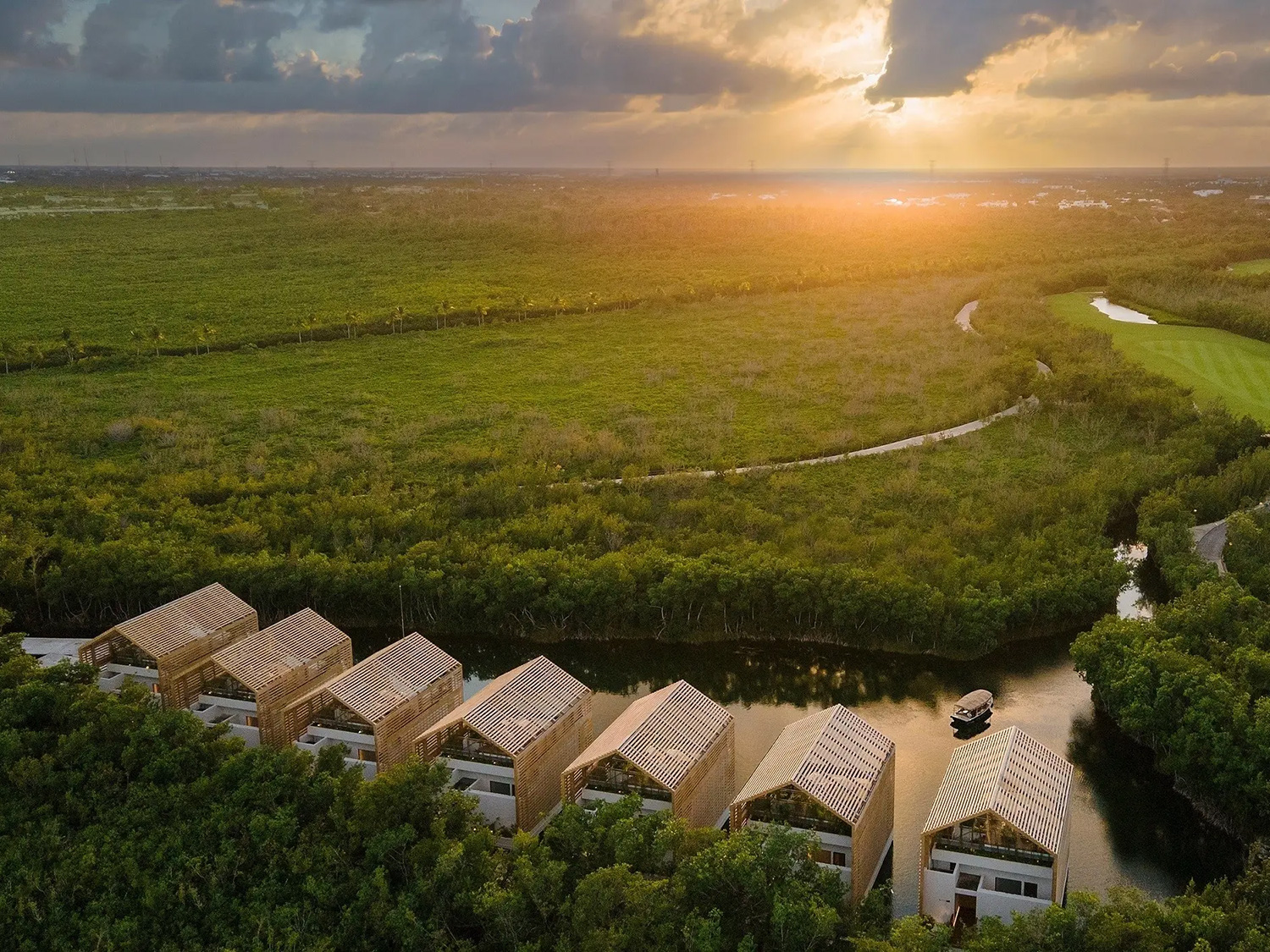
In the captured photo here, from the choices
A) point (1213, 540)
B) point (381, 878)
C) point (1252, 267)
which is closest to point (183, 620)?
point (381, 878)

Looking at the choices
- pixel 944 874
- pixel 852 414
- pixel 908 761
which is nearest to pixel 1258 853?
pixel 944 874

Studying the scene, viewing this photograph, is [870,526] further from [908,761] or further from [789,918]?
[789,918]

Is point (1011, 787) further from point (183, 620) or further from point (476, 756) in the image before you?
point (183, 620)

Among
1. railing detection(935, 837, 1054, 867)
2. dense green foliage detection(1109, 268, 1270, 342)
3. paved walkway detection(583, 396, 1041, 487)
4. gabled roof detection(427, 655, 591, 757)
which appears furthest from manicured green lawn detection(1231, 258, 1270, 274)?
gabled roof detection(427, 655, 591, 757)

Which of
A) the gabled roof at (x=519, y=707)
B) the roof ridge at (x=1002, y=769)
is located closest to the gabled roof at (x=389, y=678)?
the gabled roof at (x=519, y=707)

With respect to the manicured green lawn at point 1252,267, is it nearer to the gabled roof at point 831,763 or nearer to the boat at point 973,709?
the boat at point 973,709

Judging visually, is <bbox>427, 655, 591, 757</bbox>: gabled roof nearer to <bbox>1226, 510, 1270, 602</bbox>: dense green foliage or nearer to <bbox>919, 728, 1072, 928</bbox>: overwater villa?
<bbox>919, 728, 1072, 928</bbox>: overwater villa
